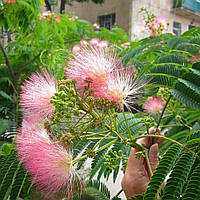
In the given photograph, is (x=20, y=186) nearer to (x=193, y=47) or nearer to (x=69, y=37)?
(x=193, y=47)

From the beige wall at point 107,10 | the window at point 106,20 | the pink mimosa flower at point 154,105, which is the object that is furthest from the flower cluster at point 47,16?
the window at point 106,20

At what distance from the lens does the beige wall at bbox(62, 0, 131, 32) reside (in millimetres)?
5668

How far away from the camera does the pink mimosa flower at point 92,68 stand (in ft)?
1.49

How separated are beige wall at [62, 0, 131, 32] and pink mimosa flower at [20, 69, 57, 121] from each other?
17.5ft

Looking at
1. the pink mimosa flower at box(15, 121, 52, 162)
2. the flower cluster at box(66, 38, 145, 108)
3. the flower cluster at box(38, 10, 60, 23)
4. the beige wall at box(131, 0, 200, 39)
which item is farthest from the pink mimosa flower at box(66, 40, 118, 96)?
the beige wall at box(131, 0, 200, 39)

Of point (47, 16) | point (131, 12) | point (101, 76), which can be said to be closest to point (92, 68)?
point (101, 76)

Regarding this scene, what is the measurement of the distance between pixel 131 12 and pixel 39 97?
556 cm

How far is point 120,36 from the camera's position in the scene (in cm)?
277

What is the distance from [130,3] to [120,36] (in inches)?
130

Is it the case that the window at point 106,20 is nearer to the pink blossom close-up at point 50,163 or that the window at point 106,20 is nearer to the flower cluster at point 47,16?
the flower cluster at point 47,16

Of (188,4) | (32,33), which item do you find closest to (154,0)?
(188,4)

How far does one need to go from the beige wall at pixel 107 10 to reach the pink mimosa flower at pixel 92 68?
531 centimetres

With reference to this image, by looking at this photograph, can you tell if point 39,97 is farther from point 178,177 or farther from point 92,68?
point 178,177

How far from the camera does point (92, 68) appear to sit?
456 mm
